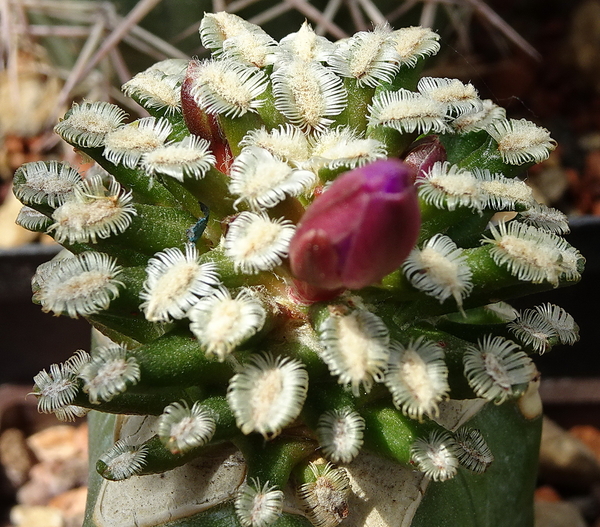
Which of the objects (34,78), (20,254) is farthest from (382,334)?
(34,78)

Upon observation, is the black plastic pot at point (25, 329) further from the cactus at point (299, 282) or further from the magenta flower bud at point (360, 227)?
the magenta flower bud at point (360, 227)

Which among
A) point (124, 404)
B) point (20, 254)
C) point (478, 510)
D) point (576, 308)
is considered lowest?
point (576, 308)

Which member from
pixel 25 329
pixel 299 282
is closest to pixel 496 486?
pixel 299 282

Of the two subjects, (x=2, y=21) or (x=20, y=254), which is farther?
(x=20, y=254)

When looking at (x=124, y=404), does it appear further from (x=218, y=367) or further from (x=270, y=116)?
(x=270, y=116)

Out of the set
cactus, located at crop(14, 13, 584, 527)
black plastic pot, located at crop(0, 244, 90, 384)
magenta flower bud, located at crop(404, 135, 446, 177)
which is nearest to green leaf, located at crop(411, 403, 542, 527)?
cactus, located at crop(14, 13, 584, 527)

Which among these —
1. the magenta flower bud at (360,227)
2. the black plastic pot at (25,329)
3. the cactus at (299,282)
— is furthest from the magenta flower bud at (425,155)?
the black plastic pot at (25,329)

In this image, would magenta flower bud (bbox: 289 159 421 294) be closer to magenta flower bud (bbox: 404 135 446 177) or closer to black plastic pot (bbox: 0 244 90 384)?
magenta flower bud (bbox: 404 135 446 177)
